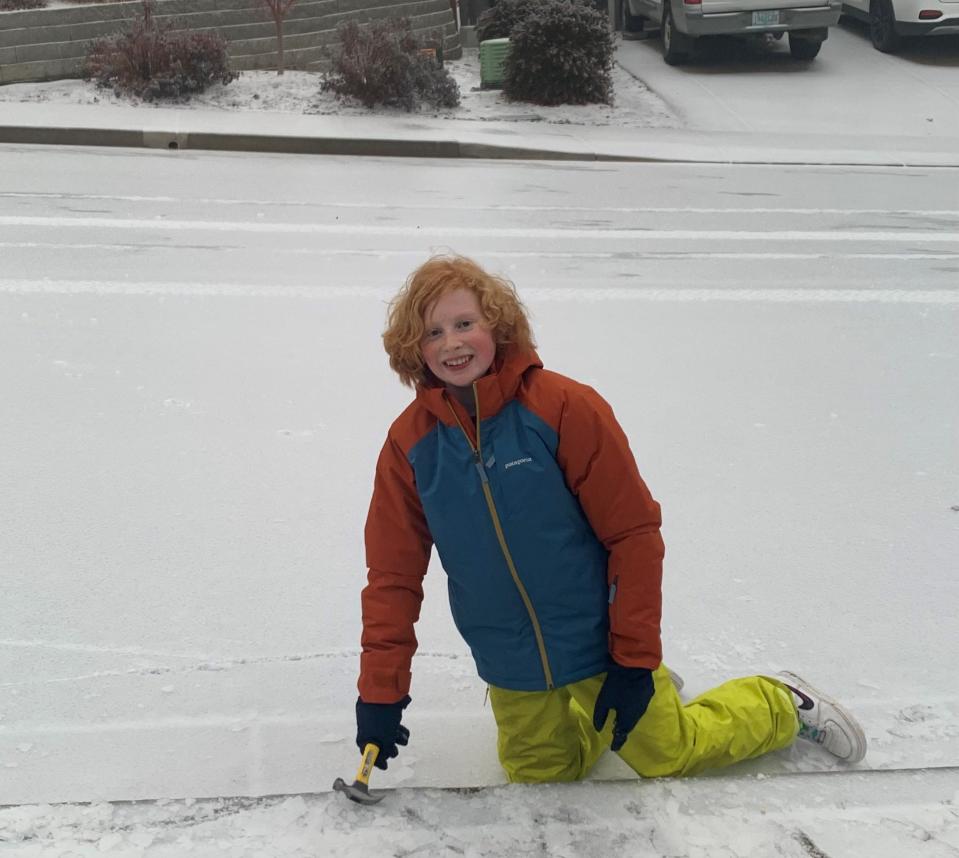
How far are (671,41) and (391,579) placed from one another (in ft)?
44.6

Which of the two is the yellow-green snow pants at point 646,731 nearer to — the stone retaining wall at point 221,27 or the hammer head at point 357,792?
the hammer head at point 357,792

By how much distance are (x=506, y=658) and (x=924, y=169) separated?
9.09m

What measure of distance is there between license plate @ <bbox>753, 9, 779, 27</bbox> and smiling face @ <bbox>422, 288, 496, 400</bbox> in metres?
12.4

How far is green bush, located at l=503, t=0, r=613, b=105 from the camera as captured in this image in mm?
12492

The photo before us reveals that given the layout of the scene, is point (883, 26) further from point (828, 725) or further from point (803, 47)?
point (828, 725)

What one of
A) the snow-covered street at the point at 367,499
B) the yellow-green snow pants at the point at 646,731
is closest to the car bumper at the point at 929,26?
the snow-covered street at the point at 367,499

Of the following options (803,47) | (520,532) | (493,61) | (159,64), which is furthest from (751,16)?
(520,532)

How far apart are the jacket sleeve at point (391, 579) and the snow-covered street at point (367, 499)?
250 mm

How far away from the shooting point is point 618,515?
252 centimetres

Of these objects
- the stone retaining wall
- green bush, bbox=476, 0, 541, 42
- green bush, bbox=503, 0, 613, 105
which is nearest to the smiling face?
green bush, bbox=503, 0, 613, 105

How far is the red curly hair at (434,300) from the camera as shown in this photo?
2.52m

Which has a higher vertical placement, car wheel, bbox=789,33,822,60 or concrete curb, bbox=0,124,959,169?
car wheel, bbox=789,33,822,60

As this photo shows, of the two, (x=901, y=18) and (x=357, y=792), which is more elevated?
(x=901, y=18)

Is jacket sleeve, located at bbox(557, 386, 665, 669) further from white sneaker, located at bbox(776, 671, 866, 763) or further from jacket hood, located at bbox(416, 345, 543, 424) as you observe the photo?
white sneaker, located at bbox(776, 671, 866, 763)
